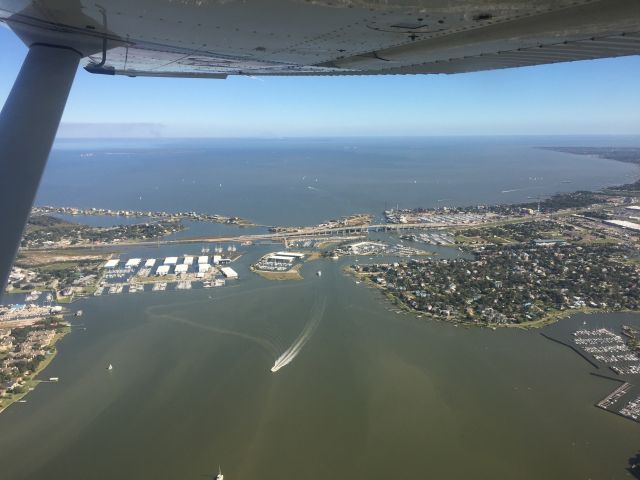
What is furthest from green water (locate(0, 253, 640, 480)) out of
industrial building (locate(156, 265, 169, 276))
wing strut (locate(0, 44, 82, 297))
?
wing strut (locate(0, 44, 82, 297))

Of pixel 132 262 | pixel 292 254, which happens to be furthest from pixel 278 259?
pixel 132 262

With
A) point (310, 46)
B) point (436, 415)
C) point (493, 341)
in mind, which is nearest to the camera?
point (310, 46)

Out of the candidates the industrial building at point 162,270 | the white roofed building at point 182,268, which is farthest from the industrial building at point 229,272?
the industrial building at point 162,270

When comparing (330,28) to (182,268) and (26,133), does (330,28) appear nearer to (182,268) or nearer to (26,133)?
(26,133)

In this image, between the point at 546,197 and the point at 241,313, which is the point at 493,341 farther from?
the point at 546,197

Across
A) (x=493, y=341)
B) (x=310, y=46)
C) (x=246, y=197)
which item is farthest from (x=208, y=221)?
(x=310, y=46)

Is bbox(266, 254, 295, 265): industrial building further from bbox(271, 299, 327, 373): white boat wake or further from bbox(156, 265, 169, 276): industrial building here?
bbox(271, 299, 327, 373): white boat wake
